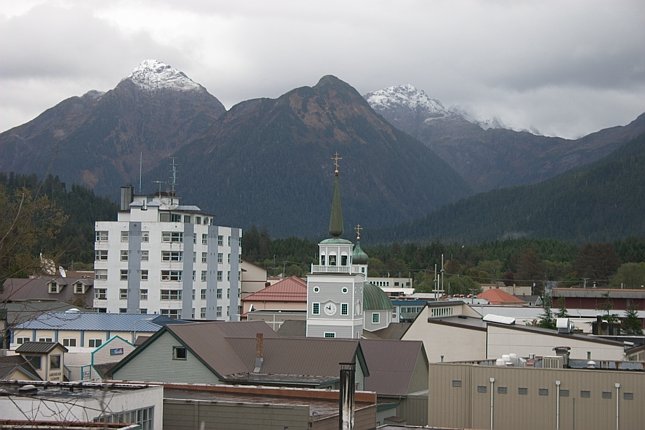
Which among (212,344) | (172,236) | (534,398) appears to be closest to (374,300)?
(172,236)

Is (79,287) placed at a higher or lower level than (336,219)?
lower

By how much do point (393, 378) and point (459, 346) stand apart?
17039 millimetres

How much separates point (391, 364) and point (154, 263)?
43.8m

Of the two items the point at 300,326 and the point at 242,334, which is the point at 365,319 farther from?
the point at 242,334

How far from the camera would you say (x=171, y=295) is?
9231 cm

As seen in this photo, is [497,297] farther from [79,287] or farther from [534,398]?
[534,398]

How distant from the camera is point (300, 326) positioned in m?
86.2

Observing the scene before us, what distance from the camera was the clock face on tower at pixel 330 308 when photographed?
78.1 m

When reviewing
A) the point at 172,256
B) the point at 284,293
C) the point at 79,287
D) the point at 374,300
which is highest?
the point at 172,256

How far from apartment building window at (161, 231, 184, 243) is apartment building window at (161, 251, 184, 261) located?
107 centimetres

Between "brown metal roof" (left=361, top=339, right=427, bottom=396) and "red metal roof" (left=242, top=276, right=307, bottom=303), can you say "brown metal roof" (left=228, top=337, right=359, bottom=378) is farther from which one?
"red metal roof" (left=242, top=276, right=307, bottom=303)

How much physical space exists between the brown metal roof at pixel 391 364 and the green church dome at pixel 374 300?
36039mm

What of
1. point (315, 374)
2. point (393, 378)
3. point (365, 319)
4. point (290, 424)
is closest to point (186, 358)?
point (315, 374)

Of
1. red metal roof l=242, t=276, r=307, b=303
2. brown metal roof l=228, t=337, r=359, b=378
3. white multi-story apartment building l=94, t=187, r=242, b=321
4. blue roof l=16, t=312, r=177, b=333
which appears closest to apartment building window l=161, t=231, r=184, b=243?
white multi-story apartment building l=94, t=187, r=242, b=321
